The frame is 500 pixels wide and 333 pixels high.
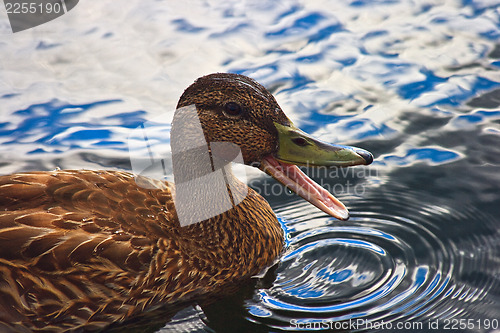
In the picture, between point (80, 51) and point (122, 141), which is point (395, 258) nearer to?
point (122, 141)

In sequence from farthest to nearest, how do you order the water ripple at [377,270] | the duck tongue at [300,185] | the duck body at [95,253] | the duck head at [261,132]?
the duck tongue at [300,185] → the duck head at [261,132] → the water ripple at [377,270] → the duck body at [95,253]

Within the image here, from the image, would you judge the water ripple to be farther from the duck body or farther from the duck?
the duck body

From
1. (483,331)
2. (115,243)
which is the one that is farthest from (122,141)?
(483,331)

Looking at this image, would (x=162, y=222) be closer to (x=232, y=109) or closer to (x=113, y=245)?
(x=113, y=245)

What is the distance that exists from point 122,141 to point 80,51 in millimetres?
2014

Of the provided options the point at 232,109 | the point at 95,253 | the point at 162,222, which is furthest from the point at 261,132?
the point at 95,253

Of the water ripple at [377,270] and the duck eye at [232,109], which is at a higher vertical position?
the duck eye at [232,109]

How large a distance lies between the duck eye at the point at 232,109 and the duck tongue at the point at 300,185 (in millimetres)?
426

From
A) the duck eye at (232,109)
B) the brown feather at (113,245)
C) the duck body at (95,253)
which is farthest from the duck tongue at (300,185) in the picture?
the duck body at (95,253)

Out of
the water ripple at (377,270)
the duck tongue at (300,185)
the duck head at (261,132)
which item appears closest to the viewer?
the water ripple at (377,270)

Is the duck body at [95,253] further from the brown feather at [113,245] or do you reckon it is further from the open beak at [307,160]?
the open beak at [307,160]

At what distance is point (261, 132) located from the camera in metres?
5.15

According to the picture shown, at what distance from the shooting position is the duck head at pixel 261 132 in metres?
5.04

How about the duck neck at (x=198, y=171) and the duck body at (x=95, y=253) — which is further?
the duck neck at (x=198, y=171)
